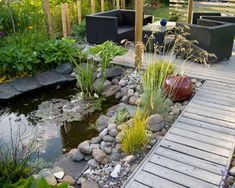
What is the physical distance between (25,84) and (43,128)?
1.32m

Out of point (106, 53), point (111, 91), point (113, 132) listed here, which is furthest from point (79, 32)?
point (113, 132)

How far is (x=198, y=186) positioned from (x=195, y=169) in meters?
0.24

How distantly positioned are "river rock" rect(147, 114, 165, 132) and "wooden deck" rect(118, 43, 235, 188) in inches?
6.3

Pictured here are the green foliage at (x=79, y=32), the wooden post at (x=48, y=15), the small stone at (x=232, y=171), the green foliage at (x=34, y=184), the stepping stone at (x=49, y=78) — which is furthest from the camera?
the green foliage at (x=79, y=32)

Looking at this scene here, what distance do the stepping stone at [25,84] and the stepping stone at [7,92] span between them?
0.07m

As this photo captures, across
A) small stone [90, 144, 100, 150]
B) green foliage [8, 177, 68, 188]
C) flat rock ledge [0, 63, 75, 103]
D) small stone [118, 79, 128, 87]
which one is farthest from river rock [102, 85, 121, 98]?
green foliage [8, 177, 68, 188]

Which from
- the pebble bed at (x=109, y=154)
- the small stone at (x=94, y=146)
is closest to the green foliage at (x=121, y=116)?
the pebble bed at (x=109, y=154)

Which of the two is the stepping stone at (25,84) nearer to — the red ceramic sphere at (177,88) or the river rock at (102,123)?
the river rock at (102,123)

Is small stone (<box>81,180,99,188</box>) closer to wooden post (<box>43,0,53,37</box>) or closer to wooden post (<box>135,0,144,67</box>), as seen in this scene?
wooden post (<box>135,0,144,67</box>)

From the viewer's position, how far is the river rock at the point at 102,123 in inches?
157

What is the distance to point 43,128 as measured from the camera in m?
4.10

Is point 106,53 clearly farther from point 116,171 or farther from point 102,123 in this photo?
point 116,171

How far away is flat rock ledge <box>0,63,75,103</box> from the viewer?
15.8ft

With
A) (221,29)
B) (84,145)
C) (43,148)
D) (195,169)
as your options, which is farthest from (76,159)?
(221,29)
